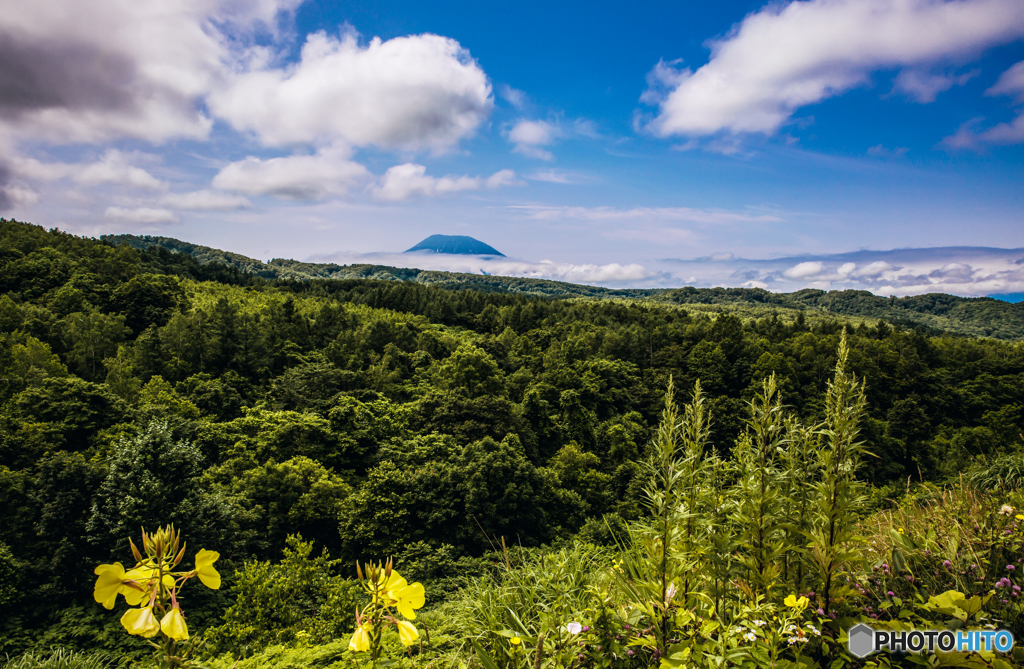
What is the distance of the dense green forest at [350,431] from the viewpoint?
1161 cm

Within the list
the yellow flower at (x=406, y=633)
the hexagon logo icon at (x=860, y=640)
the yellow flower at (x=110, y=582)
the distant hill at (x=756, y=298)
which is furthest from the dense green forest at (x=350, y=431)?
the distant hill at (x=756, y=298)

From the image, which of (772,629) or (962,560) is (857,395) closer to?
(962,560)

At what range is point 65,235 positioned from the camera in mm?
64250

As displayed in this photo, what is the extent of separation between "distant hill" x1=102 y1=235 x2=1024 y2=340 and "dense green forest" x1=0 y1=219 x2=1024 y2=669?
91.8m

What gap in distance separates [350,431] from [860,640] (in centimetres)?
2907

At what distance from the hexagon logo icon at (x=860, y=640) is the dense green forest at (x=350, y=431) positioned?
201 millimetres

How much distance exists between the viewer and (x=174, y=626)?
121 cm

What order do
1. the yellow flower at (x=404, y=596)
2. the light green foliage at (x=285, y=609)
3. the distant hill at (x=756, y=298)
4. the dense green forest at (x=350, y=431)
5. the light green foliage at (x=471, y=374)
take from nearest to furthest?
the yellow flower at (x=404, y=596), the light green foliage at (x=285, y=609), the dense green forest at (x=350, y=431), the light green foliage at (x=471, y=374), the distant hill at (x=756, y=298)

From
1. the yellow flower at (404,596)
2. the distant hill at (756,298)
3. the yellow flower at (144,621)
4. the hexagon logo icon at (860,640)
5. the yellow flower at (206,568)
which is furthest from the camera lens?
the distant hill at (756,298)

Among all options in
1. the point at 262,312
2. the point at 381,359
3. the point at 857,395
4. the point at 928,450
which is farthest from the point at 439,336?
the point at 857,395

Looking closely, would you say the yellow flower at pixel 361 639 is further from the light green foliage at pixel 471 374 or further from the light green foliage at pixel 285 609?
the light green foliage at pixel 471 374

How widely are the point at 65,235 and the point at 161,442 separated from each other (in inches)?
2915

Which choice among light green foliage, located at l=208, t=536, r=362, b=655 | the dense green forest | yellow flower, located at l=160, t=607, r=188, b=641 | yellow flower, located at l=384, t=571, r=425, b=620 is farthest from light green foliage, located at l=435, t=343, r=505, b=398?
yellow flower, located at l=160, t=607, r=188, b=641

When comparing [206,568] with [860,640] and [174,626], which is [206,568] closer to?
[174,626]
